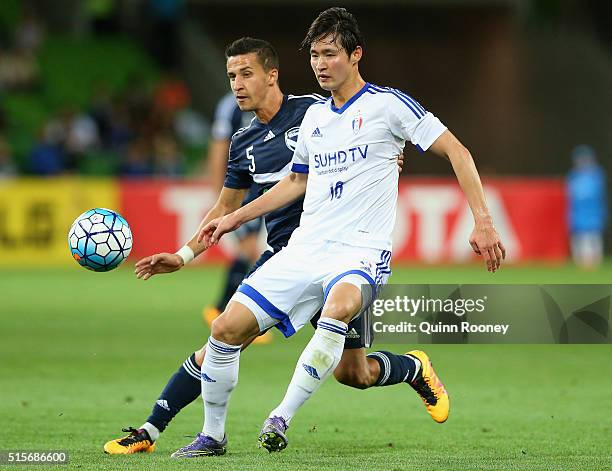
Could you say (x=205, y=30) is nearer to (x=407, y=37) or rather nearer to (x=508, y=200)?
(x=407, y=37)

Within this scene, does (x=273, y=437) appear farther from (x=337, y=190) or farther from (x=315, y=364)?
(x=337, y=190)

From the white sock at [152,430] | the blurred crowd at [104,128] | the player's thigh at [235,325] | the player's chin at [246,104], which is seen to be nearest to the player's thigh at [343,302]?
the player's thigh at [235,325]

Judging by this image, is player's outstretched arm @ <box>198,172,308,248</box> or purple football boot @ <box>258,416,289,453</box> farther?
player's outstretched arm @ <box>198,172,308,248</box>

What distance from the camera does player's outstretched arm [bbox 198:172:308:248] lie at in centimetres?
682

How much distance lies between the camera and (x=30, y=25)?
83.7ft

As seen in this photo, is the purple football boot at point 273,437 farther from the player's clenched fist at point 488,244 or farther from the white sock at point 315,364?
the player's clenched fist at point 488,244

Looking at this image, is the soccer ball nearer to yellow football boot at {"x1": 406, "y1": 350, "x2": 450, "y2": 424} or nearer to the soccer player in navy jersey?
the soccer player in navy jersey

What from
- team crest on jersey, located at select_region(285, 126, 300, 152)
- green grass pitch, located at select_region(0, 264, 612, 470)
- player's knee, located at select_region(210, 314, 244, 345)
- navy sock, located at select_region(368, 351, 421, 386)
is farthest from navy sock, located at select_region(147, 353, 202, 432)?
team crest on jersey, located at select_region(285, 126, 300, 152)

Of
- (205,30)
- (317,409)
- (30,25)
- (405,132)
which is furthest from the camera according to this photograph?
(205,30)

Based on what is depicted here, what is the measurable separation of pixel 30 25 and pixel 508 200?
988 centimetres

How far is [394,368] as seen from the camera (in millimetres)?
7352

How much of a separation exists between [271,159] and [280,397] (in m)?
2.23

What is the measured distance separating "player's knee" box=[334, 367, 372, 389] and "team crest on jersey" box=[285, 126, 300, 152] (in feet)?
3.97

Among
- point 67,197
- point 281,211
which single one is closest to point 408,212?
point 67,197
